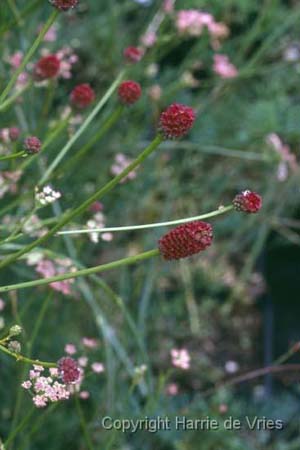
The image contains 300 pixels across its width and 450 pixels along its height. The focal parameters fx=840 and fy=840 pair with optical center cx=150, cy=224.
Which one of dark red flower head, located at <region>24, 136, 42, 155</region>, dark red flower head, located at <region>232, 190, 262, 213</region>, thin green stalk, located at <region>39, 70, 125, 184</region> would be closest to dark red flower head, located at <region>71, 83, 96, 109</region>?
thin green stalk, located at <region>39, 70, 125, 184</region>

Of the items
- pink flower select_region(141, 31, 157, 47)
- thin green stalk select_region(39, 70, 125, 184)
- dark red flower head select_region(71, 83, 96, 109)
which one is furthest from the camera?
pink flower select_region(141, 31, 157, 47)

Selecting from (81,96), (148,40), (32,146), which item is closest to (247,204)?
(32,146)

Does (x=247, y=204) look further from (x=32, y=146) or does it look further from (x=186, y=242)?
(x=32, y=146)

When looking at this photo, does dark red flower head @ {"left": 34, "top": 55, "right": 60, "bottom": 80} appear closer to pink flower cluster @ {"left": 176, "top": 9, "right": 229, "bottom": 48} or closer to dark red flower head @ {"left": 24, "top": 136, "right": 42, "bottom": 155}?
dark red flower head @ {"left": 24, "top": 136, "right": 42, "bottom": 155}

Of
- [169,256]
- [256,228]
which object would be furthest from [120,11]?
[169,256]

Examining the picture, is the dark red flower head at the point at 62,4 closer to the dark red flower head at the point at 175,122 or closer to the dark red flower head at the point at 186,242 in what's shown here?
the dark red flower head at the point at 175,122

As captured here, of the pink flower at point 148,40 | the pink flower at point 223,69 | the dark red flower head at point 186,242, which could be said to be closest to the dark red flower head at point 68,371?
the dark red flower head at point 186,242

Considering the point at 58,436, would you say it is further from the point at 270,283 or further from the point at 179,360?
the point at 270,283
